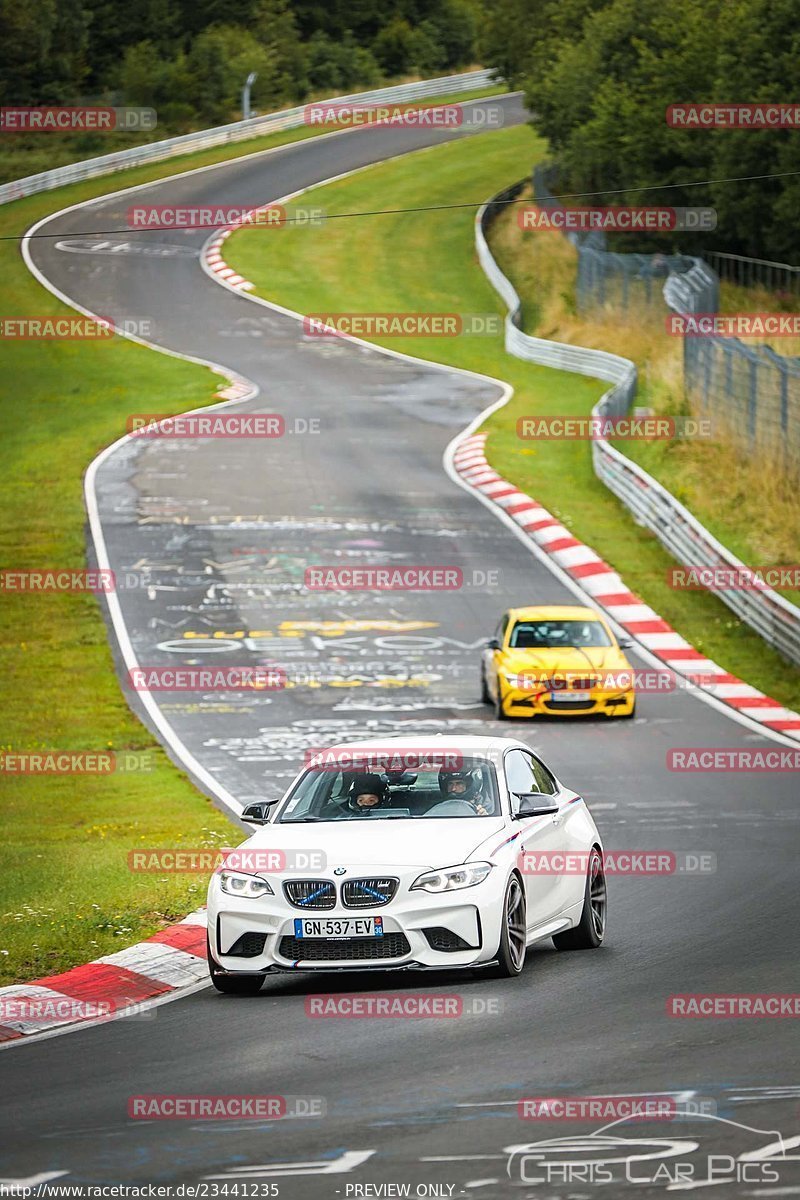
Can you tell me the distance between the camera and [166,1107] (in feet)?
27.8

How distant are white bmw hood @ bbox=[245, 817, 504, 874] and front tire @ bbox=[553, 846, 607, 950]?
1.02m

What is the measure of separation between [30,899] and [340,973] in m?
3.38

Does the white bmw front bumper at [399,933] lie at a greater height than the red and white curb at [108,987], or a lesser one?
greater

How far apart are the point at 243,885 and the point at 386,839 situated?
33.6 inches

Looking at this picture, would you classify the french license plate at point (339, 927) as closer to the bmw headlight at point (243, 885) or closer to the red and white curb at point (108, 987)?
the bmw headlight at point (243, 885)

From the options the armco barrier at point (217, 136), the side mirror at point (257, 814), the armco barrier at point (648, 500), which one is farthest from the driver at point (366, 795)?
the armco barrier at point (217, 136)

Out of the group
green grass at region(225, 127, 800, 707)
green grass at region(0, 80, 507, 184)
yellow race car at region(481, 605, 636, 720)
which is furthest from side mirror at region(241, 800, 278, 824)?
green grass at region(0, 80, 507, 184)

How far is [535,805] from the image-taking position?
11953 millimetres

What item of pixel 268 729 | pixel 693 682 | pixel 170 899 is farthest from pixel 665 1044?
pixel 693 682

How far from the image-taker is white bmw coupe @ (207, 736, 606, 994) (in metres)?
11.1

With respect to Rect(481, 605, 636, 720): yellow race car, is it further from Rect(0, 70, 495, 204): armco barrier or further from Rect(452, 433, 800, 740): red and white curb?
Rect(0, 70, 495, 204): armco barrier

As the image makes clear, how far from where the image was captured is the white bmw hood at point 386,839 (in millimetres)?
11219

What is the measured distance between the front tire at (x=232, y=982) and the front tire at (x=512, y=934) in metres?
A: 1.36

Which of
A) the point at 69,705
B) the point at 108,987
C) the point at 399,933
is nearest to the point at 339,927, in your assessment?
the point at 399,933
